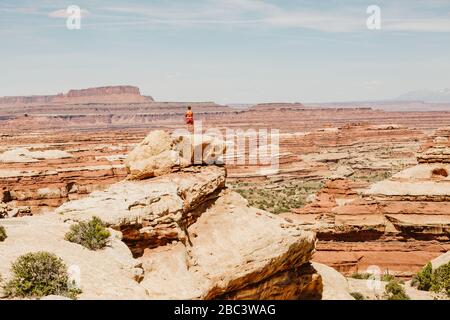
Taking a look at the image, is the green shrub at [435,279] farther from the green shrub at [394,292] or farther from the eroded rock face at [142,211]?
the eroded rock face at [142,211]

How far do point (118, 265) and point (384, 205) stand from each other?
23450 millimetres

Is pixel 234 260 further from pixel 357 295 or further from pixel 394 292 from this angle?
pixel 394 292

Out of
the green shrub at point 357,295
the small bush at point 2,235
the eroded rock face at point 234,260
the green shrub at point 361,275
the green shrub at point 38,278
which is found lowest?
the green shrub at point 361,275

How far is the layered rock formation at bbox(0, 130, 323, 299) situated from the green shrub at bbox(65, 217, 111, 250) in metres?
0.25

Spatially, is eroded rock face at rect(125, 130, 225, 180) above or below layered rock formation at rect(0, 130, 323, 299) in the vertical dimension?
above

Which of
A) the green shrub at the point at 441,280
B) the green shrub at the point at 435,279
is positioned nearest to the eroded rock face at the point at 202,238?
the green shrub at the point at 441,280

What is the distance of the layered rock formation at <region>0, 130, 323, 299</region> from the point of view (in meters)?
13.0

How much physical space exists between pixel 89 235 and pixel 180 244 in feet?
10.0

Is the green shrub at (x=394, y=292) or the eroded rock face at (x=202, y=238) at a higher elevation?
the eroded rock face at (x=202, y=238)

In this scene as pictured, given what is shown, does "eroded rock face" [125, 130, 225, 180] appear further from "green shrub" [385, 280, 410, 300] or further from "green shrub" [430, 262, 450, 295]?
"green shrub" [430, 262, 450, 295]

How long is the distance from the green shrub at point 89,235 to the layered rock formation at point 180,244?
0.83 ft

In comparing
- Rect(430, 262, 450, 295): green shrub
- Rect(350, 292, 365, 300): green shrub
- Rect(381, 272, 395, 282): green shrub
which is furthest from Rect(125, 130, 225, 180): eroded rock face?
Rect(381, 272, 395, 282): green shrub

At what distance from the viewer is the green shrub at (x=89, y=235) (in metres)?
13.8

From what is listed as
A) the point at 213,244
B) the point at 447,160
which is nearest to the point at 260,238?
the point at 213,244
